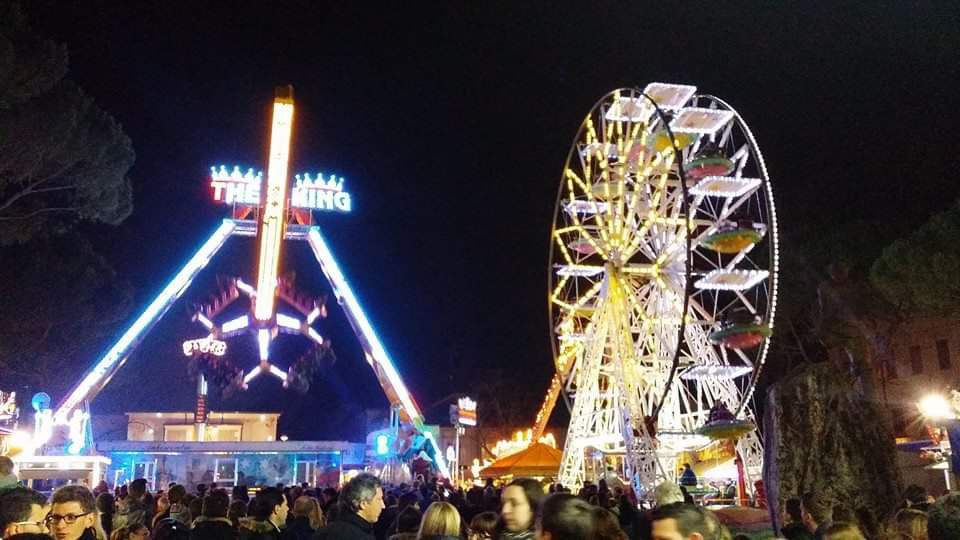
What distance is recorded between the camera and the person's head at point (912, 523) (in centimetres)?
513

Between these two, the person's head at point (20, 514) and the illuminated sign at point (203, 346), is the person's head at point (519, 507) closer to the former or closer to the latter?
the person's head at point (20, 514)

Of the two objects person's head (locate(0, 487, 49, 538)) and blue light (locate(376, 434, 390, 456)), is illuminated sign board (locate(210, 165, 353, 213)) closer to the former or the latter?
blue light (locate(376, 434, 390, 456))

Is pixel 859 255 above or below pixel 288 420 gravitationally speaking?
above

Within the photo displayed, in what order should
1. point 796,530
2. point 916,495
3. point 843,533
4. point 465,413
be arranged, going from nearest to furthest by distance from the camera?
point 843,533, point 796,530, point 916,495, point 465,413

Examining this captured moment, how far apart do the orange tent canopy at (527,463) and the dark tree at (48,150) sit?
14.5m

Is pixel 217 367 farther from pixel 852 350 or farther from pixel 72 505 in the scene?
pixel 72 505

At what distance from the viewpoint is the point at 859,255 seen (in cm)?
3488

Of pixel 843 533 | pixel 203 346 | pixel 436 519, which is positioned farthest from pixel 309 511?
pixel 203 346

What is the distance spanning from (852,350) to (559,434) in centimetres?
2081

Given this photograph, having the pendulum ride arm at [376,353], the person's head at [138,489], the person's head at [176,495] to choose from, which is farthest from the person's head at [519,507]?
the pendulum ride arm at [376,353]

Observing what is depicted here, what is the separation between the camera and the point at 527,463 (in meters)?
21.8

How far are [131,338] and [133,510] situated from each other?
24.5 metres

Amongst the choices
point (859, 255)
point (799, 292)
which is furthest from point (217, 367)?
point (859, 255)

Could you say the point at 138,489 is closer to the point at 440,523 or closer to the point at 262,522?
the point at 262,522
